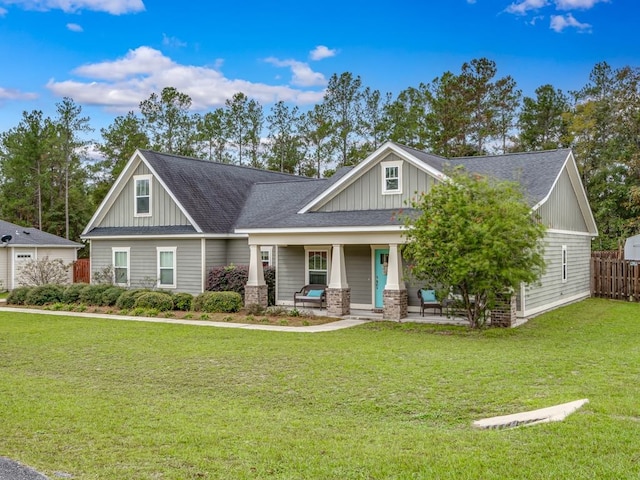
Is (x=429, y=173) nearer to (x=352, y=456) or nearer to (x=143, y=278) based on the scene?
(x=143, y=278)

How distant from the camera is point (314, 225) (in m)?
19.4

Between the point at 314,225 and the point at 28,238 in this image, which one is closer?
the point at 314,225

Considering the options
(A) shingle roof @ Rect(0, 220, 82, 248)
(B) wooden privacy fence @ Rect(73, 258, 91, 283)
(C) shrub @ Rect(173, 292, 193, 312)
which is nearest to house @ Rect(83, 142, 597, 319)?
(C) shrub @ Rect(173, 292, 193, 312)

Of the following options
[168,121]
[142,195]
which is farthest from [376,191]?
[168,121]

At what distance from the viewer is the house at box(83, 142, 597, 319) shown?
1925 centimetres

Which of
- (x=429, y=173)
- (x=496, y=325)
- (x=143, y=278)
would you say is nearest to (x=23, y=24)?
(x=143, y=278)

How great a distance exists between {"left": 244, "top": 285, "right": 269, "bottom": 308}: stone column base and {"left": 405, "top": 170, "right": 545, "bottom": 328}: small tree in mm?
6288

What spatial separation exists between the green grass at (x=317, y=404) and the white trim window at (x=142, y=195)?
10.7m

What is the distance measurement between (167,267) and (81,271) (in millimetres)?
8939


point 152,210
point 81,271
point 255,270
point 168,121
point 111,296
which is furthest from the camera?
point 168,121

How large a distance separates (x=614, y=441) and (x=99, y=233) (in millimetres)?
23691

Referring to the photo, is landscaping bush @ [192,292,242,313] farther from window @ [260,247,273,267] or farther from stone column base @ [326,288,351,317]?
window @ [260,247,273,267]

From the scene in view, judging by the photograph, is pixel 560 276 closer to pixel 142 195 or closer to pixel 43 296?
pixel 142 195

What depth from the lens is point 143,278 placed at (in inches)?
983
